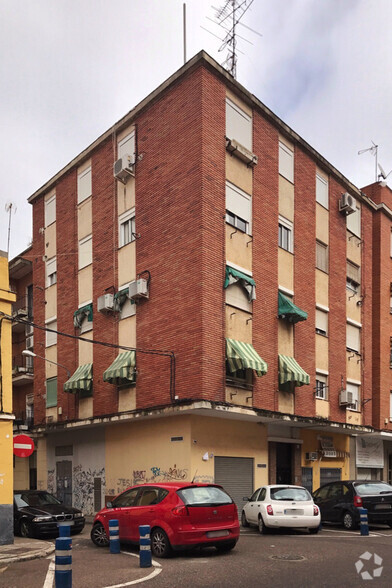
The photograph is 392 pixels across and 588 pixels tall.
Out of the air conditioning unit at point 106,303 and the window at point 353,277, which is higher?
the window at point 353,277

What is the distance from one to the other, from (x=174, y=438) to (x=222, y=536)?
8.66 meters

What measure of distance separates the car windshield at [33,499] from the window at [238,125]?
13.2 metres

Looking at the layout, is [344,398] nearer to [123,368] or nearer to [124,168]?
[123,368]

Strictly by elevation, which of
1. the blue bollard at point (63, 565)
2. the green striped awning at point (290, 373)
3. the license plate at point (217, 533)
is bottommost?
the license plate at point (217, 533)

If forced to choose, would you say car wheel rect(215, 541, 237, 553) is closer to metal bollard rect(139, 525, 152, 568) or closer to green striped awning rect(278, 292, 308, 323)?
metal bollard rect(139, 525, 152, 568)

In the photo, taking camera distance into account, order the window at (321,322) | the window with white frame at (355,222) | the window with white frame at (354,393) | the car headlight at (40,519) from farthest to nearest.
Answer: the window with white frame at (355,222) < the window with white frame at (354,393) < the window at (321,322) < the car headlight at (40,519)

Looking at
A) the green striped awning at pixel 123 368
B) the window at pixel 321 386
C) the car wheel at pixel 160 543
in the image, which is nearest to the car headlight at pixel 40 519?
the green striped awning at pixel 123 368

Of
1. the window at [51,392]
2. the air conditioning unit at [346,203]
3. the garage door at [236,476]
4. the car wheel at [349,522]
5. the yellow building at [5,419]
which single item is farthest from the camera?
the air conditioning unit at [346,203]

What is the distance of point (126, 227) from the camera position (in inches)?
918

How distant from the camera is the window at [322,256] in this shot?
26.2 meters

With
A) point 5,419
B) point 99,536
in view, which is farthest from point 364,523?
point 5,419

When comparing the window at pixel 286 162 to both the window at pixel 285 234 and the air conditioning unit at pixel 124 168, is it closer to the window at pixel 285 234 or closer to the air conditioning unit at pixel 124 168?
the window at pixel 285 234

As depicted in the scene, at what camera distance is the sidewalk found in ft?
40.2

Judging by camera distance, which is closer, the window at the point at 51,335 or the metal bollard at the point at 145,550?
the metal bollard at the point at 145,550
